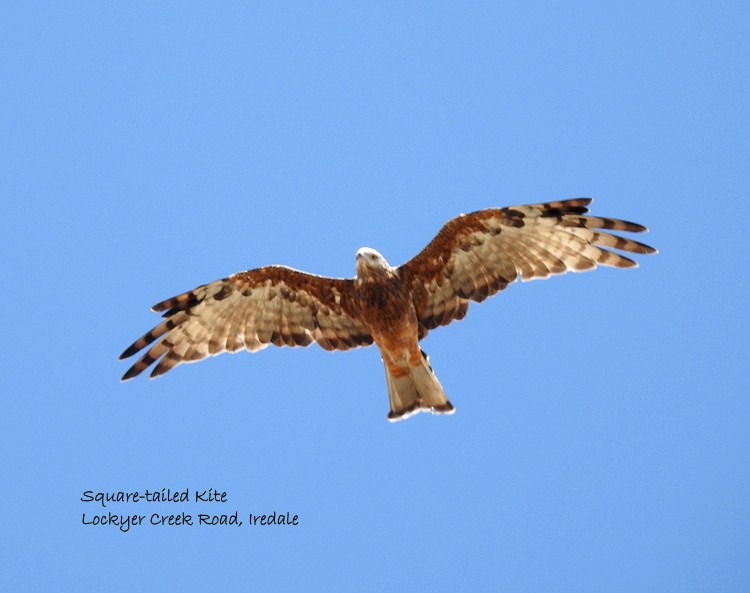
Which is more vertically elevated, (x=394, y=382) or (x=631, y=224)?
(x=631, y=224)

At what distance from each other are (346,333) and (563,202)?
3.02 meters

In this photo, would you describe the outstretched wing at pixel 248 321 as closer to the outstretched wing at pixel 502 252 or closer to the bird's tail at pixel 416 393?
the bird's tail at pixel 416 393

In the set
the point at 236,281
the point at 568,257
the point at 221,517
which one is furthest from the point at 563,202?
the point at 221,517

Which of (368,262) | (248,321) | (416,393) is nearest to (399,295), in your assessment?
(368,262)

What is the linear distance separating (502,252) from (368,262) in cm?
162

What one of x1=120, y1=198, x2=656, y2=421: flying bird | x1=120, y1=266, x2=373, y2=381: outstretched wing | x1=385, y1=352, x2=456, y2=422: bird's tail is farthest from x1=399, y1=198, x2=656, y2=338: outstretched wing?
x1=120, y1=266, x2=373, y2=381: outstretched wing

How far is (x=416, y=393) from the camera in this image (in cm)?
1367

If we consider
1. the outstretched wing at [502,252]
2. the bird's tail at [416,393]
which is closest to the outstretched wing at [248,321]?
the bird's tail at [416,393]

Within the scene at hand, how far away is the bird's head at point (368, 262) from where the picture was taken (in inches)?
517

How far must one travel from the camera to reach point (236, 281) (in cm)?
1405

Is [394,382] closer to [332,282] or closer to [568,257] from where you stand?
[332,282]

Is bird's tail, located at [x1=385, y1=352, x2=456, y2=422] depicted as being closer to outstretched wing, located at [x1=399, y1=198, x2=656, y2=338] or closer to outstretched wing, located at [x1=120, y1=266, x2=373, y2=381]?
outstretched wing, located at [x1=399, y1=198, x2=656, y2=338]

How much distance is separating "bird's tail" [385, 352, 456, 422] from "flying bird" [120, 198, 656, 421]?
0.01 m

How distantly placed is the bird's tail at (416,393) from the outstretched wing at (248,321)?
657mm
